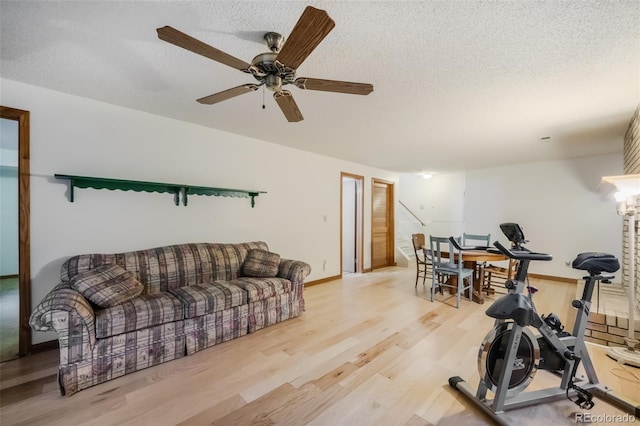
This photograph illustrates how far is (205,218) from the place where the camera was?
357 cm

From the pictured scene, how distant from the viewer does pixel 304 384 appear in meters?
2.04

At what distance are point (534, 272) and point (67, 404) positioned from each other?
727 centimetres

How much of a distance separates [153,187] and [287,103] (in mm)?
2006

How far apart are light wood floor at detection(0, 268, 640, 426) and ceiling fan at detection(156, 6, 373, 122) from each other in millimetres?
2080

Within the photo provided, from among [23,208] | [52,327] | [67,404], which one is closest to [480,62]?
[52,327]

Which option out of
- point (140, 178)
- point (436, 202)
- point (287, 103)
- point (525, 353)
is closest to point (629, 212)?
point (525, 353)

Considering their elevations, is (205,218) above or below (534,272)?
above

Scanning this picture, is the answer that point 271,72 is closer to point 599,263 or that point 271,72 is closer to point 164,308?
point 164,308

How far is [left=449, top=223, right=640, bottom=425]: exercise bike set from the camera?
5.57ft

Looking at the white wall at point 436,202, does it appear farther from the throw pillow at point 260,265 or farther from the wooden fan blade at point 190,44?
the wooden fan blade at point 190,44

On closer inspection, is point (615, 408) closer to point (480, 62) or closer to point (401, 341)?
point (401, 341)

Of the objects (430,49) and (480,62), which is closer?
(430,49)

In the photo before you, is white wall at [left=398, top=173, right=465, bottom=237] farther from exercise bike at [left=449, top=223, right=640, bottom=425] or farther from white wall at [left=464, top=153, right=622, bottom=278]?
exercise bike at [left=449, top=223, right=640, bottom=425]

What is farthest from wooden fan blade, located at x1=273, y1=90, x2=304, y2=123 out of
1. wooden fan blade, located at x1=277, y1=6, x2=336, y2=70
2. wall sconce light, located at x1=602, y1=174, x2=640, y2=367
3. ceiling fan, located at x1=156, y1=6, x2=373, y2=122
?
wall sconce light, located at x1=602, y1=174, x2=640, y2=367
